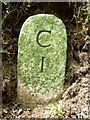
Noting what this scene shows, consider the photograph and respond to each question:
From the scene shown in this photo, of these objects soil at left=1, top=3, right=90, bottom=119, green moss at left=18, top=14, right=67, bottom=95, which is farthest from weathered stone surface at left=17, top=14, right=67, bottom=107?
soil at left=1, top=3, right=90, bottom=119

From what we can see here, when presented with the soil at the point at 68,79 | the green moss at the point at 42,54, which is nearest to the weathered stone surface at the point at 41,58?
the green moss at the point at 42,54

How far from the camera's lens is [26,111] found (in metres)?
3.27

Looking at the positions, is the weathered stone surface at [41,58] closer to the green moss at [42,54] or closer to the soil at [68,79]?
the green moss at [42,54]

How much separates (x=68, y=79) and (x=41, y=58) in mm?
409

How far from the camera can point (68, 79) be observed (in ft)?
11.3

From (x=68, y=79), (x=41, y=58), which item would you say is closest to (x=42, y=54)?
(x=41, y=58)

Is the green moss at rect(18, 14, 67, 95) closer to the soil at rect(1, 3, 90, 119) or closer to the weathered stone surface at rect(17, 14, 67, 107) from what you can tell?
the weathered stone surface at rect(17, 14, 67, 107)

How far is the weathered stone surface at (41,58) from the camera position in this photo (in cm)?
315

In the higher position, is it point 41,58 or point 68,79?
point 41,58

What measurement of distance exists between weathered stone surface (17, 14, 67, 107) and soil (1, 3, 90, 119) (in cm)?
11

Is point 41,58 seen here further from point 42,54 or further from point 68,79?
point 68,79

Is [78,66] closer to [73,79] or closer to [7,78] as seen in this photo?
[73,79]

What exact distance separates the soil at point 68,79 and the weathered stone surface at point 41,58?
113mm

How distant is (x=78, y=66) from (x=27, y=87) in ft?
1.96
